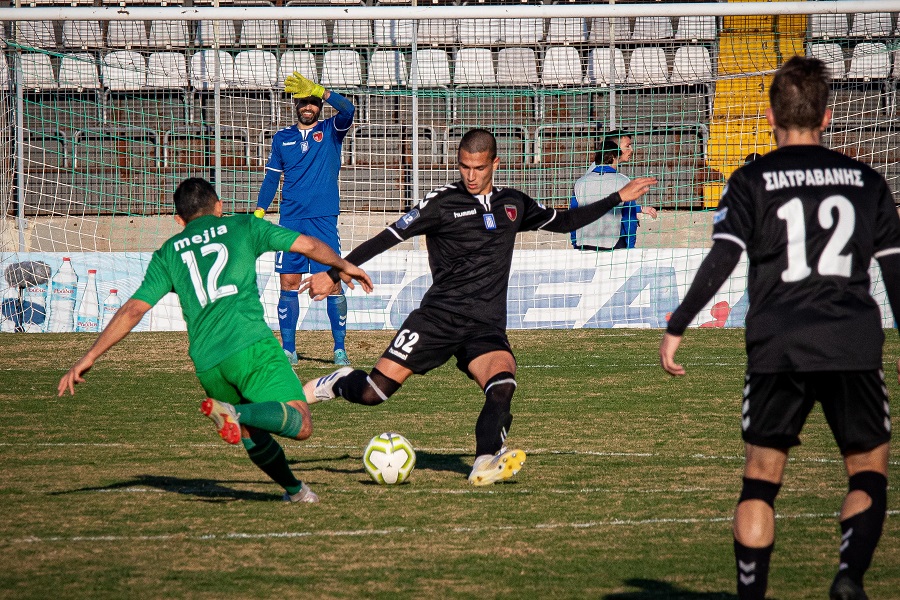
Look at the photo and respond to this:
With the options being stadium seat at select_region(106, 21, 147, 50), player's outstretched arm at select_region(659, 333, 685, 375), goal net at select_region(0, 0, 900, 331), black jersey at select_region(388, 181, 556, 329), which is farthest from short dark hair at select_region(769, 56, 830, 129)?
stadium seat at select_region(106, 21, 147, 50)

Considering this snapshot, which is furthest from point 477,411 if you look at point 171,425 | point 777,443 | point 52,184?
point 52,184

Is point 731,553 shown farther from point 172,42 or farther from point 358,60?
point 172,42

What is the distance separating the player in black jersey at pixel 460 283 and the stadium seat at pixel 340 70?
32.1 ft

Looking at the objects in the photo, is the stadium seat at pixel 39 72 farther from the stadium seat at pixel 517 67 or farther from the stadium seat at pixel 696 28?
the stadium seat at pixel 696 28

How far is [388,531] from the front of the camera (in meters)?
5.31

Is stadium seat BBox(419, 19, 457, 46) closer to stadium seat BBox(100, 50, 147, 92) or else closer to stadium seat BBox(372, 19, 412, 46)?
stadium seat BBox(372, 19, 412, 46)

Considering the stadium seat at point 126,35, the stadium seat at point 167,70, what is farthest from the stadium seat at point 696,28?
the stadium seat at point 126,35

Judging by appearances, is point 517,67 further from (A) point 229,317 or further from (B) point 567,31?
(A) point 229,317

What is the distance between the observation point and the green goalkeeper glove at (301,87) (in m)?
10.2

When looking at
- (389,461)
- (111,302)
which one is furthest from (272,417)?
(111,302)

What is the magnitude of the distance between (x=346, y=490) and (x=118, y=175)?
11343mm

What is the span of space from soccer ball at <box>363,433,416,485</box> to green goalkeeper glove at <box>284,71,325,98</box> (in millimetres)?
4763

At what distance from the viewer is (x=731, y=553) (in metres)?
4.89

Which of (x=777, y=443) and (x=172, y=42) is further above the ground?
(x=172, y=42)
